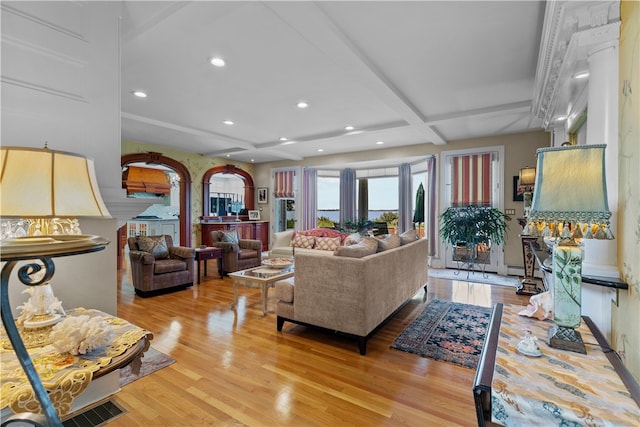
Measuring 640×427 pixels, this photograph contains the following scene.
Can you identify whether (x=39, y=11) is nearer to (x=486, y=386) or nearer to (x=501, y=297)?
(x=486, y=386)

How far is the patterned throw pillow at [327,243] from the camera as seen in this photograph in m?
5.80

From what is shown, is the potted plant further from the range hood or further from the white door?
the range hood

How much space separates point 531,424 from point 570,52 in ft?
8.02

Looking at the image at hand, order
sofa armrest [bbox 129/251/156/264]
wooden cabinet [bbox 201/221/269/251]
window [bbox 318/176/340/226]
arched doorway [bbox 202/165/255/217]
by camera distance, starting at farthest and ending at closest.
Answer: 1. window [bbox 318/176/340/226]
2. arched doorway [bbox 202/165/255/217]
3. wooden cabinet [bbox 201/221/269/251]
4. sofa armrest [bbox 129/251/156/264]

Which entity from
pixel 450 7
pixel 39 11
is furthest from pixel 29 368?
pixel 450 7

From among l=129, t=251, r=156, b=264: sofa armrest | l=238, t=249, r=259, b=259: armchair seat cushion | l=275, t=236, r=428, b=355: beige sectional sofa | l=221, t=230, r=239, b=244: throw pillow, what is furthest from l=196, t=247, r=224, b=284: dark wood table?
l=275, t=236, r=428, b=355: beige sectional sofa

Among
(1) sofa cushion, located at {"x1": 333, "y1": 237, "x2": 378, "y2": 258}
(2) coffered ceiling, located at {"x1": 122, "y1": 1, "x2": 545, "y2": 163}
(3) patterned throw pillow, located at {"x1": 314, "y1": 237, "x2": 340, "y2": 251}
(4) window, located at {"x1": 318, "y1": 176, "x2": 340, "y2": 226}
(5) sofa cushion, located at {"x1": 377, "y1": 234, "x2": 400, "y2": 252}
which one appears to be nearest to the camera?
(2) coffered ceiling, located at {"x1": 122, "y1": 1, "x2": 545, "y2": 163}

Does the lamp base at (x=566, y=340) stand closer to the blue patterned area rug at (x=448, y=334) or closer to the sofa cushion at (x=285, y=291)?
the blue patterned area rug at (x=448, y=334)

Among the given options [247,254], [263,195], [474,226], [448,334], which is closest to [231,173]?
[263,195]

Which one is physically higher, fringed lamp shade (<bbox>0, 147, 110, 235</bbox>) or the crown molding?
the crown molding

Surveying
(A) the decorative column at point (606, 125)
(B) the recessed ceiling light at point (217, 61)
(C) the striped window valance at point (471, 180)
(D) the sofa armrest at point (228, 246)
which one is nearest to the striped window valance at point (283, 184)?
(D) the sofa armrest at point (228, 246)

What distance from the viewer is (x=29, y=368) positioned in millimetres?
652

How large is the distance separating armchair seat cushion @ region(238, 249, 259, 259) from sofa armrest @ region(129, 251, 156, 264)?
1.60 metres

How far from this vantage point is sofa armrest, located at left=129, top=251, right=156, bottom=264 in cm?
415
